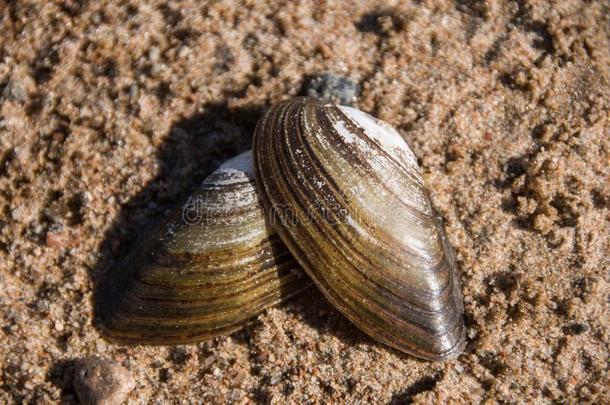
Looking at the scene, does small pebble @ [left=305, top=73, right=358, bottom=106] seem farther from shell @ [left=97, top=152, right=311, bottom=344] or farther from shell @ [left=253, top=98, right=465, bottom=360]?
shell @ [left=97, top=152, right=311, bottom=344]

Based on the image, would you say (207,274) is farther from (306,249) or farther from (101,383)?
(101,383)

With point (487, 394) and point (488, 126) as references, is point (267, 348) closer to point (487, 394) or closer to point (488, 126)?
point (487, 394)

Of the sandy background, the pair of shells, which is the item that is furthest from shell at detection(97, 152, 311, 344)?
the sandy background

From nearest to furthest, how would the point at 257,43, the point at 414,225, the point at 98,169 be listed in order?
1. the point at 414,225
2. the point at 98,169
3. the point at 257,43

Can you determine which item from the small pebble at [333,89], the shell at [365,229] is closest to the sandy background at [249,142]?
the small pebble at [333,89]

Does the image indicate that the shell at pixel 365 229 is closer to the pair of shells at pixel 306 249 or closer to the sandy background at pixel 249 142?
the pair of shells at pixel 306 249

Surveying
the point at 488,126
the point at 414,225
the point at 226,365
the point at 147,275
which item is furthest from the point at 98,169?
the point at 488,126
